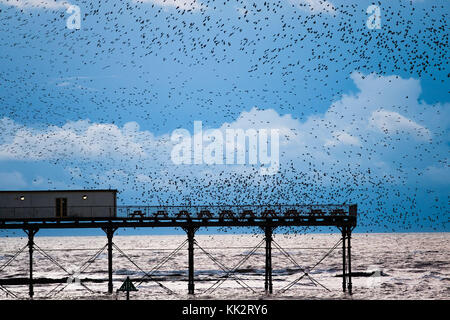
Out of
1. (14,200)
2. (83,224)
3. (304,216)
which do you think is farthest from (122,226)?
(304,216)

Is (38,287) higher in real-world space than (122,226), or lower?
lower

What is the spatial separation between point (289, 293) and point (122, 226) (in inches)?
723

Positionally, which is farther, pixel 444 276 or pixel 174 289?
pixel 444 276

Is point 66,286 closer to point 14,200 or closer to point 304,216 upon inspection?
point 14,200
